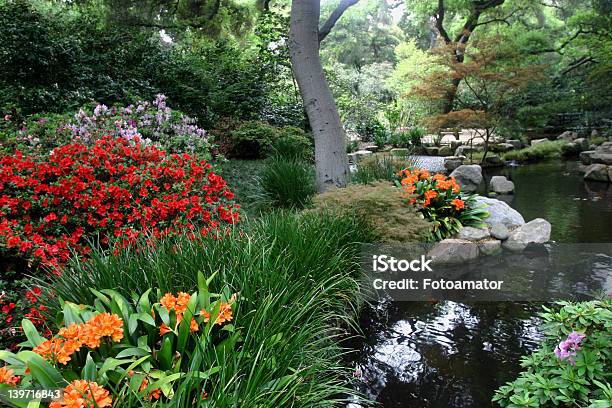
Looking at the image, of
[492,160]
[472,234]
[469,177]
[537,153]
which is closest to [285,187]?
[472,234]

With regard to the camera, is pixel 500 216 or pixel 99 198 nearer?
pixel 99 198

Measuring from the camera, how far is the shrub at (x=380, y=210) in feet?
12.4

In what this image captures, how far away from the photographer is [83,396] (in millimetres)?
1235

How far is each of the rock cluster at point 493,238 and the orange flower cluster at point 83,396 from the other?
3808 mm

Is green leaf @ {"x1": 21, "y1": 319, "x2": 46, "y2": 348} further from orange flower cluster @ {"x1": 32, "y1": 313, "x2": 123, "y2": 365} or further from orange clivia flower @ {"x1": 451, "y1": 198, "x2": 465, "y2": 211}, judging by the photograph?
orange clivia flower @ {"x1": 451, "y1": 198, "x2": 465, "y2": 211}

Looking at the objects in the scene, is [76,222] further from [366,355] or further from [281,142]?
[281,142]

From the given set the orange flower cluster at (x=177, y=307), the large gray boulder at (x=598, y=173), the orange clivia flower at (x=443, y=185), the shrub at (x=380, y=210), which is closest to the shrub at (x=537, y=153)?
the large gray boulder at (x=598, y=173)

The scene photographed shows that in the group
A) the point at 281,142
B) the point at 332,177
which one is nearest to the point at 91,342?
the point at 332,177

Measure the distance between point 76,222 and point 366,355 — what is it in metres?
2.36

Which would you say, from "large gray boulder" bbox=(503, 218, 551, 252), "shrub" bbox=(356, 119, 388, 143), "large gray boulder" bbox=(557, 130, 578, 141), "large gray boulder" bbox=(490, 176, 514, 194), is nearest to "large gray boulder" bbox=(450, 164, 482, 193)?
"large gray boulder" bbox=(490, 176, 514, 194)

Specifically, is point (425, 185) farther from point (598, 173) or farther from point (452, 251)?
point (598, 173)

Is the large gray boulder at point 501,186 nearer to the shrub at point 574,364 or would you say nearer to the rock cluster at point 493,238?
the rock cluster at point 493,238

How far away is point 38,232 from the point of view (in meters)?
3.15

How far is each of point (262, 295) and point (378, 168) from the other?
413 cm
